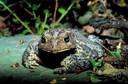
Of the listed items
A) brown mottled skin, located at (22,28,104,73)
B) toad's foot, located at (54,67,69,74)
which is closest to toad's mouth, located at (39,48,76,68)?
brown mottled skin, located at (22,28,104,73)

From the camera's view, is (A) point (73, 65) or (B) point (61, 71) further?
(A) point (73, 65)

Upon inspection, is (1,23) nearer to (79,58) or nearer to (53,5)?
(53,5)

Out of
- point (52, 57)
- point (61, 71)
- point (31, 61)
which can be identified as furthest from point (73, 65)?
point (31, 61)

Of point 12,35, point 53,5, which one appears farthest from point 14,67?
point 53,5

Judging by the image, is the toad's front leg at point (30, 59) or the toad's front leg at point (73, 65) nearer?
the toad's front leg at point (73, 65)

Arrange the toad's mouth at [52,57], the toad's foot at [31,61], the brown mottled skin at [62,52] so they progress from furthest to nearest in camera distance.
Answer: the toad's foot at [31,61]
the toad's mouth at [52,57]
the brown mottled skin at [62,52]

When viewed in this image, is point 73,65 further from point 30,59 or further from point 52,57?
point 30,59

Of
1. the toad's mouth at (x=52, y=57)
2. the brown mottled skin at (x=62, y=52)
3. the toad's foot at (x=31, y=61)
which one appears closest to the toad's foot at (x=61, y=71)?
the brown mottled skin at (x=62, y=52)

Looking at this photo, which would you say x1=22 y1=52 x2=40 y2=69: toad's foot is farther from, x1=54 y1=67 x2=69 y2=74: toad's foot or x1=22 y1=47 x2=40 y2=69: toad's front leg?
x1=54 y1=67 x2=69 y2=74: toad's foot

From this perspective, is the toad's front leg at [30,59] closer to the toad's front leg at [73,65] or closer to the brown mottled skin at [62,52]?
the brown mottled skin at [62,52]
